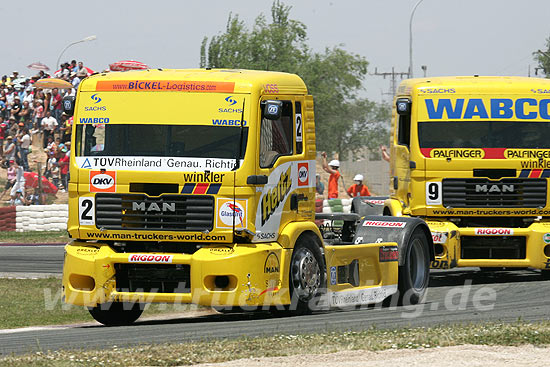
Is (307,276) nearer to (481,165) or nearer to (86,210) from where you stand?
(86,210)

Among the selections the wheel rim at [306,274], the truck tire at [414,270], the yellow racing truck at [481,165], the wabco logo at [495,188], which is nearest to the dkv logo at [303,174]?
the wheel rim at [306,274]

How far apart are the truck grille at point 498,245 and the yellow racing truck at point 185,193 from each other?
4.78m

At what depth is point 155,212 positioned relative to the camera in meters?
11.9

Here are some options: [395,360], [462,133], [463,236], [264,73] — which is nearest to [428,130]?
[462,133]

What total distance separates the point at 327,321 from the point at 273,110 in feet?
7.35

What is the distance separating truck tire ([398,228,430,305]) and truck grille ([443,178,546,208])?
5.51ft

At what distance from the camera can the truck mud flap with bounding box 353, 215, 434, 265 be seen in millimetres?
14422

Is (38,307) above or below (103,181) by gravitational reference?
below

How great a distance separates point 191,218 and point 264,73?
1.88 meters

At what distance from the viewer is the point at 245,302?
11820 millimetres

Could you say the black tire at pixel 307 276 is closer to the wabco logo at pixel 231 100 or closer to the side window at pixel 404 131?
the wabco logo at pixel 231 100

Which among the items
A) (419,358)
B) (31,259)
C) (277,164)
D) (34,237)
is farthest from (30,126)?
(419,358)

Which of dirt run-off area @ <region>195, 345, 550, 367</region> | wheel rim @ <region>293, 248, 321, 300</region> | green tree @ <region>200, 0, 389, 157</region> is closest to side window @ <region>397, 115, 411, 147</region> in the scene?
wheel rim @ <region>293, 248, 321, 300</region>

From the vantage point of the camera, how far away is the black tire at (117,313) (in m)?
12.6
